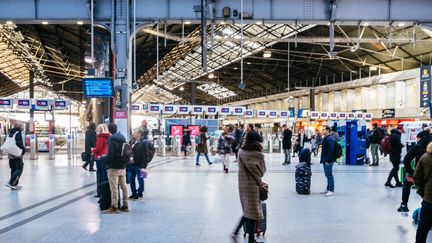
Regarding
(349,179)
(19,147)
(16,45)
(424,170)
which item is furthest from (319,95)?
(424,170)

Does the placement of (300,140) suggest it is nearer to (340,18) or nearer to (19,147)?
(340,18)

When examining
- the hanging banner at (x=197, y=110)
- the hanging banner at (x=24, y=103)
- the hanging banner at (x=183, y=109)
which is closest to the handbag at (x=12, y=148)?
the hanging banner at (x=24, y=103)

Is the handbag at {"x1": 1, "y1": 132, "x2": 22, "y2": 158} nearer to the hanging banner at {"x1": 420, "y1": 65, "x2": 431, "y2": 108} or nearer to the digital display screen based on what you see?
the digital display screen

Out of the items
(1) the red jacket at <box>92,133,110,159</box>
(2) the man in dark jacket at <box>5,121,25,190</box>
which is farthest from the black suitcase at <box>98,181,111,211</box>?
(2) the man in dark jacket at <box>5,121,25,190</box>

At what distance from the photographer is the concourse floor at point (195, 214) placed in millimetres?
5762

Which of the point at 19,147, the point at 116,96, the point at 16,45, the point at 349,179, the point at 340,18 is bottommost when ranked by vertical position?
the point at 349,179

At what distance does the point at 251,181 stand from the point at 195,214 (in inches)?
96.1

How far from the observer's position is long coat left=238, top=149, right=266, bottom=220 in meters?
4.94

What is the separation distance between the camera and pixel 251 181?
496cm

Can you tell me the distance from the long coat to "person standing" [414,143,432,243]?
5.56 ft

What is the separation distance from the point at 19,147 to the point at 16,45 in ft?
76.2

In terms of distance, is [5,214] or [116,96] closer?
[5,214]

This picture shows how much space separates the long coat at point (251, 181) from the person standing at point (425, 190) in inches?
66.7

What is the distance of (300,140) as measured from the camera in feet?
68.3
